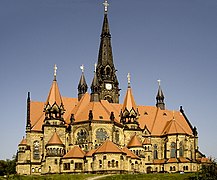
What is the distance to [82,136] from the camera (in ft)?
305

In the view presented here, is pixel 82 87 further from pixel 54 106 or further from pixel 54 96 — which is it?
pixel 54 106

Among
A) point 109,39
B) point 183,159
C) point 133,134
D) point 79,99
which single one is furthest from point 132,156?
point 109,39

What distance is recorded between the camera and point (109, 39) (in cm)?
12044

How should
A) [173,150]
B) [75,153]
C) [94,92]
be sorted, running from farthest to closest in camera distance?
[173,150], [94,92], [75,153]

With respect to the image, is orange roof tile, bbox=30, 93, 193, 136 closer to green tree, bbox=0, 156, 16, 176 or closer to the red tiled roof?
the red tiled roof

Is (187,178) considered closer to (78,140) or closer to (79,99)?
(78,140)

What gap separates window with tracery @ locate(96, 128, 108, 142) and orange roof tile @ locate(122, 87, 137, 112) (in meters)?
10.2

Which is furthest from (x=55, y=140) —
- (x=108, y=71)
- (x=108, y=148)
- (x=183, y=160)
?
(x=108, y=71)

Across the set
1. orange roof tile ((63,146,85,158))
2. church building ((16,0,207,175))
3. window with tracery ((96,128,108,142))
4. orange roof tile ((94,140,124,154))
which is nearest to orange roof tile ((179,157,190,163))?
church building ((16,0,207,175))

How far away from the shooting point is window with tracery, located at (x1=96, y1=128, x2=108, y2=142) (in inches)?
3639

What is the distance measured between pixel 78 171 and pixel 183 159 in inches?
1048

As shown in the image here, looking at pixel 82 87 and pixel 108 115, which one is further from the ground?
pixel 82 87

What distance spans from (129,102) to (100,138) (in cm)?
1336

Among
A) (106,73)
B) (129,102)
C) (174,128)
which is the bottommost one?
(174,128)
